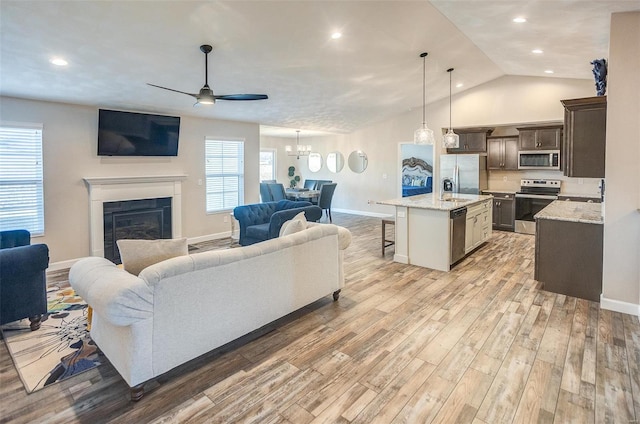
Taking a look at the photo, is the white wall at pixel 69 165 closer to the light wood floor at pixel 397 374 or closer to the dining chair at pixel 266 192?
the light wood floor at pixel 397 374

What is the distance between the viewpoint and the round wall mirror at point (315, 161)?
38.2ft

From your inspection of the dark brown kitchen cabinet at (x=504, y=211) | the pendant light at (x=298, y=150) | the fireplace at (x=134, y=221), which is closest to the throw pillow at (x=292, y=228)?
the fireplace at (x=134, y=221)

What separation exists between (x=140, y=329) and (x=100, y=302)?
0.95 ft

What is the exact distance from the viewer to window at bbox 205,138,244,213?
7031 millimetres

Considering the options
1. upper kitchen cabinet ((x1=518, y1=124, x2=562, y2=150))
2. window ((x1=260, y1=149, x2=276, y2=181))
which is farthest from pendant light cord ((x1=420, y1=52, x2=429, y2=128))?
window ((x1=260, y1=149, x2=276, y2=181))

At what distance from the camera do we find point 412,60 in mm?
5457

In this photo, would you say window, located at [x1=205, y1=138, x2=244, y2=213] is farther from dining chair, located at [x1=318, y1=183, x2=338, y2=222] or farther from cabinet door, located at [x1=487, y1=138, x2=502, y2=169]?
cabinet door, located at [x1=487, y1=138, x2=502, y2=169]

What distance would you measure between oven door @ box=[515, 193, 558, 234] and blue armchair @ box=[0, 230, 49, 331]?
8046mm

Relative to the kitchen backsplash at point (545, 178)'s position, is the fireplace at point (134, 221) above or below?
below

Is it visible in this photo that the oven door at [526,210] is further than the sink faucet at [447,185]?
No

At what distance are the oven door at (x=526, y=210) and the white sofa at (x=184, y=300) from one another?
19.9ft

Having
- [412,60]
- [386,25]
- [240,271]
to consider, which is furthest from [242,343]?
[412,60]

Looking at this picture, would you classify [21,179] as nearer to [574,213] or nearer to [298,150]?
[574,213]

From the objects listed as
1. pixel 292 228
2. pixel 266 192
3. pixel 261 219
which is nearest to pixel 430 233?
pixel 292 228
